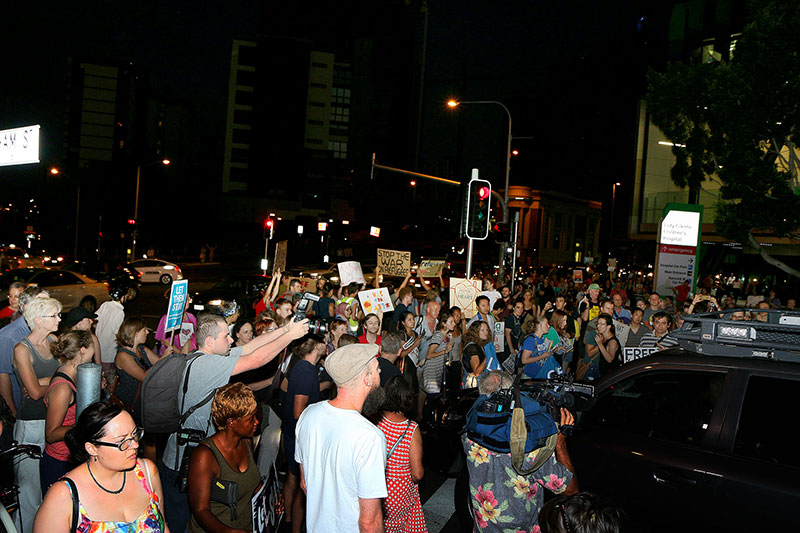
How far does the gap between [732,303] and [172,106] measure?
346ft

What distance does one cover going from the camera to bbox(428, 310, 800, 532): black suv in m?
3.58

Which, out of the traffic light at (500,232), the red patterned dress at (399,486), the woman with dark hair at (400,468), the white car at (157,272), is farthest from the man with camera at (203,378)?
the white car at (157,272)

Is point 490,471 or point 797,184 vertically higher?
point 797,184

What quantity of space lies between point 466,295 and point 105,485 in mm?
9956

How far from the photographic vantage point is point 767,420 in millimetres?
3723

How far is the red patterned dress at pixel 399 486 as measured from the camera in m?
3.82

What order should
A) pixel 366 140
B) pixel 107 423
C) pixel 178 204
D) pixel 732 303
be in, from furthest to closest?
pixel 366 140 → pixel 178 204 → pixel 732 303 → pixel 107 423

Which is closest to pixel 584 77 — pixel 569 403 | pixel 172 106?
pixel 172 106

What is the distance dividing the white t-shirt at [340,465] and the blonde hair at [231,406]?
56 cm

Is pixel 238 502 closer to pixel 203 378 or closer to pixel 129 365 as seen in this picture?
pixel 203 378

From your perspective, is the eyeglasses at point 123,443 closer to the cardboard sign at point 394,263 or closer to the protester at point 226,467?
the protester at point 226,467

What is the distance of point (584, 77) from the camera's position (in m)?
119

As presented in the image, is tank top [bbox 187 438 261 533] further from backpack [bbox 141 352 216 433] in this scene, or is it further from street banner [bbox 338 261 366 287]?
street banner [bbox 338 261 366 287]

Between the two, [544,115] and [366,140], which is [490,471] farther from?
[544,115]
